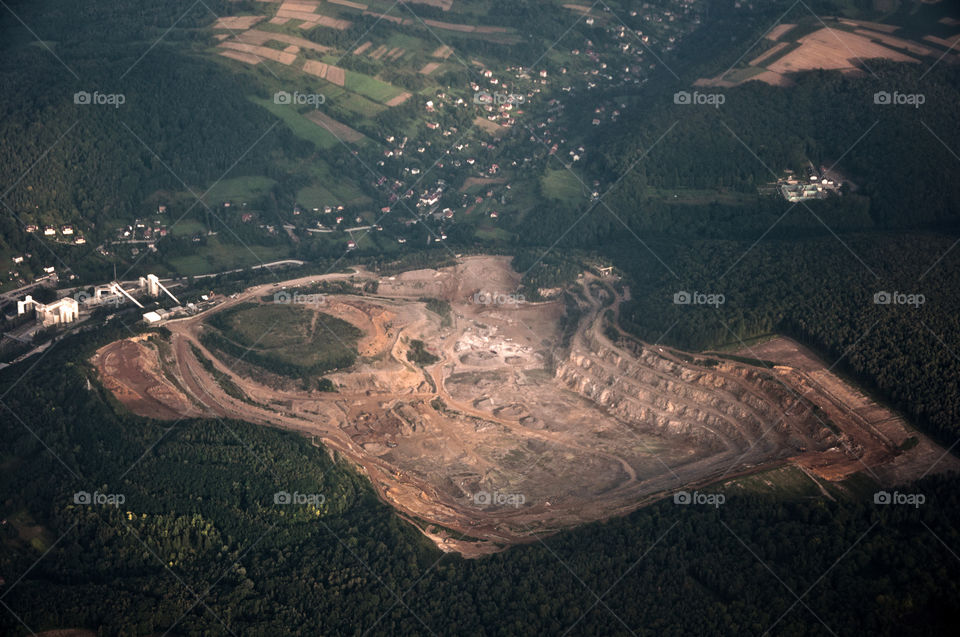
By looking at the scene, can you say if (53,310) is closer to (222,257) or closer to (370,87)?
(222,257)

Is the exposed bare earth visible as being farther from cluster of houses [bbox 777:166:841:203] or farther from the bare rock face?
cluster of houses [bbox 777:166:841:203]

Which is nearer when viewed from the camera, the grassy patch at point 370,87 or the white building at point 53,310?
the white building at point 53,310

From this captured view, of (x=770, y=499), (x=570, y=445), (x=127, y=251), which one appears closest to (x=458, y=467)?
(x=570, y=445)

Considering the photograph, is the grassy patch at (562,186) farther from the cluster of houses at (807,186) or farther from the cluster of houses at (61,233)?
the cluster of houses at (61,233)

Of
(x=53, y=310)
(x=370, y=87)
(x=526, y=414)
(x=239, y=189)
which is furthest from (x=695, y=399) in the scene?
(x=370, y=87)

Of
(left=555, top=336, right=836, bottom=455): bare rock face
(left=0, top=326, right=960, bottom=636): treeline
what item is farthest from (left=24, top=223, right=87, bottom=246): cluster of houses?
(left=555, top=336, right=836, bottom=455): bare rock face

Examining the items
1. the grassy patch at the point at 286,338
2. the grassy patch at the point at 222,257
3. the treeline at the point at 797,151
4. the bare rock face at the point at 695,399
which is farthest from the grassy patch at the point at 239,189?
the bare rock face at the point at 695,399

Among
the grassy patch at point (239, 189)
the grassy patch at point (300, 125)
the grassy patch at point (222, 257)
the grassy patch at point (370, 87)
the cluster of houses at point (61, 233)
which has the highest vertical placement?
the grassy patch at point (370, 87)

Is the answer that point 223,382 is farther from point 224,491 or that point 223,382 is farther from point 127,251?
point 127,251

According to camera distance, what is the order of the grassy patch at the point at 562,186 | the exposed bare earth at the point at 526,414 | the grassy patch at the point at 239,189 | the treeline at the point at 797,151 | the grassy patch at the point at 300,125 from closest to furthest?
the exposed bare earth at the point at 526,414 → the treeline at the point at 797,151 → the grassy patch at the point at 562,186 → the grassy patch at the point at 239,189 → the grassy patch at the point at 300,125
